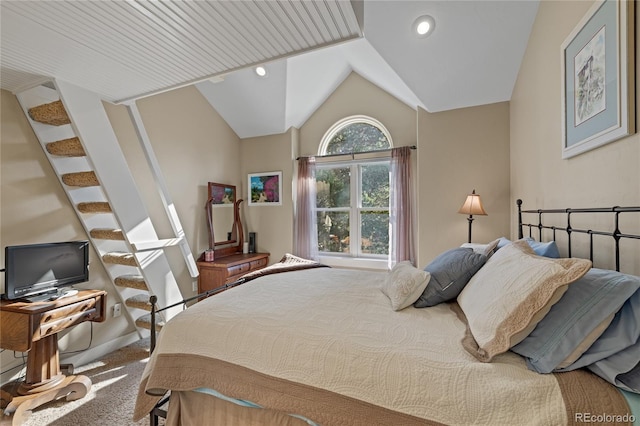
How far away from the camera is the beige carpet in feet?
5.72

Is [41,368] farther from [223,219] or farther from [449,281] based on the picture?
[449,281]

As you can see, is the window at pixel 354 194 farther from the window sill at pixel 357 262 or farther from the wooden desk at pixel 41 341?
the wooden desk at pixel 41 341

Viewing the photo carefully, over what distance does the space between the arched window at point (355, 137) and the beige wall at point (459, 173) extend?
69cm

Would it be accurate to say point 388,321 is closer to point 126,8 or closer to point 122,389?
point 126,8

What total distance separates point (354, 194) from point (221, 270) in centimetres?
Answer: 205

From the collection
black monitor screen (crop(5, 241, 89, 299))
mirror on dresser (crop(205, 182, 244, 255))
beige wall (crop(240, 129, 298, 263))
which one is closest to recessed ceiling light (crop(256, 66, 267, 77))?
beige wall (crop(240, 129, 298, 263))

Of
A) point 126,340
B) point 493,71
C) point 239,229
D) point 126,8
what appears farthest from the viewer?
point 239,229

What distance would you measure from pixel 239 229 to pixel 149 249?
6.16 feet

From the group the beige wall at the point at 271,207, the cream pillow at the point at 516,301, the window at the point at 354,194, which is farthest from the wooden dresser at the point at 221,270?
the cream pillow at the point at 516,301

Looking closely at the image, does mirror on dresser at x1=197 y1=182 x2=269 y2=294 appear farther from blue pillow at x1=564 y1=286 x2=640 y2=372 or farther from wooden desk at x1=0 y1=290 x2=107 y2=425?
blue pillow at x1=564 y1=286 x2=640 y2=372

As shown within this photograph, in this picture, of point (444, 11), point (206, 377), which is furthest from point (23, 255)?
point (444, 11)

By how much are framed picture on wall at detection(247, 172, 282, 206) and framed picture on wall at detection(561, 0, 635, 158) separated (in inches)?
127

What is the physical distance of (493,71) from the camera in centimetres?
255

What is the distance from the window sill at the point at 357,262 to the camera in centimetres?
363
